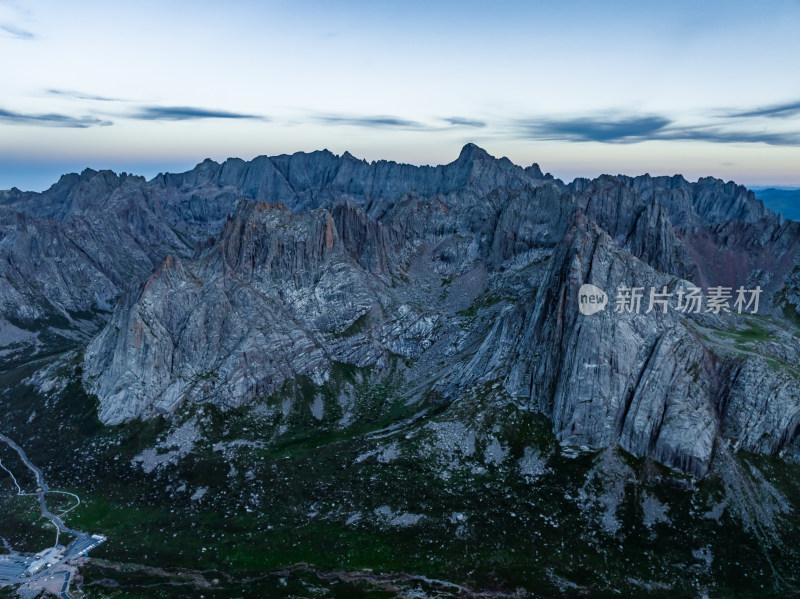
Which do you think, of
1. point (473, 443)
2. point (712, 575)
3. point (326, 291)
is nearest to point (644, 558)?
point (712, 575)

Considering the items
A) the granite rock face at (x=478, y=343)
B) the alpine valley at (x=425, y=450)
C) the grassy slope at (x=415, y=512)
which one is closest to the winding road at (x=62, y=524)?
the alpine valley at (x=425, y=450)

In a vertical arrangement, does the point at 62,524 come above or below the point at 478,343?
below

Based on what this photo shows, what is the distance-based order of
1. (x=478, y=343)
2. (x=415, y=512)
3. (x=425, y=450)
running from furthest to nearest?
(x=478, y=343) → (x=425, y=450) → (x=415, y=512)

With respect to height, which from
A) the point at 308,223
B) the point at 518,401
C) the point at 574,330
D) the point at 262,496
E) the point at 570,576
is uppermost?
the point at 308,223

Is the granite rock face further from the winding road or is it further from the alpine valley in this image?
the winding road

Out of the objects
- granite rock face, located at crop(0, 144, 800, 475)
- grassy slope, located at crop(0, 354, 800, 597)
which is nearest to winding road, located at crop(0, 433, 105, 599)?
grassy slope, located at crop(0, 354, 800, 597)

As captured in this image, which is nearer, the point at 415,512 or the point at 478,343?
the point at 415,512

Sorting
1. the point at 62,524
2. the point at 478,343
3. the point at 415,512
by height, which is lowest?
the point at 62,524

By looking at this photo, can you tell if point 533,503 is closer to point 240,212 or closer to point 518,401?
point 518,401

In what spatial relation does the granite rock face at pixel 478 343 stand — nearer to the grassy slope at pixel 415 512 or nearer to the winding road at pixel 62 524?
the grassy slope at pixel 415 512

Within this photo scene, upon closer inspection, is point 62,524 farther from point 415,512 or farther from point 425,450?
point 425,450

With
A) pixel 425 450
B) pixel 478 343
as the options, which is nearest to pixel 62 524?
pixel 425 450
